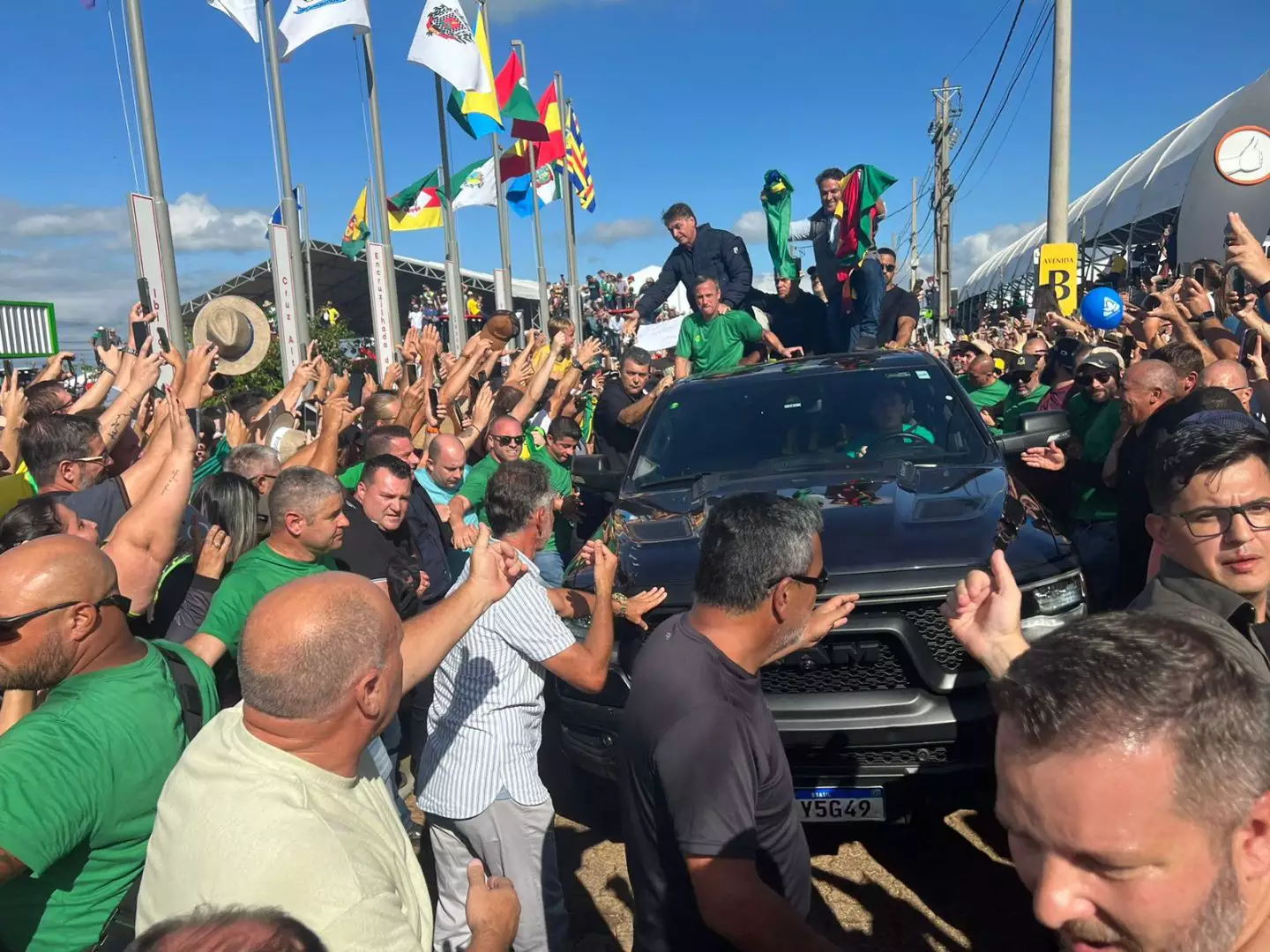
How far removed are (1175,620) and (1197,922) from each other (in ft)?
1.20

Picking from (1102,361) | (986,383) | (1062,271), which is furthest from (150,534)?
(1062,271)

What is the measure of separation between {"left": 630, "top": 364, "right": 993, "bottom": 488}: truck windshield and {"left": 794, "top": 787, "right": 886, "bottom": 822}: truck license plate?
66.5 inches

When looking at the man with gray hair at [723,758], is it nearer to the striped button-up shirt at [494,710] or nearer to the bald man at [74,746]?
the striped button-up shirt at [494,710]

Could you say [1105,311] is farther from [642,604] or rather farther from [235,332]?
[235,332]

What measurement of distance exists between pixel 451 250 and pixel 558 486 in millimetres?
10077

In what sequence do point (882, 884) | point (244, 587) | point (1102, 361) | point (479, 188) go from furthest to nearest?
1. point (479, 188)
2. point (1102, 361)
3. point (882, 884)
4. point (244, 587)

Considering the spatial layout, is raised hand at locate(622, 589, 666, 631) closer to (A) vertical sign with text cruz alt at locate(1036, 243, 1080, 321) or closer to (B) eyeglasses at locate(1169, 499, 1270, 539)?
(B) eyeglasses at locate(1169, 499, 1270, 539)

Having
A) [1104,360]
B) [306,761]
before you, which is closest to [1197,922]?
[306,761]

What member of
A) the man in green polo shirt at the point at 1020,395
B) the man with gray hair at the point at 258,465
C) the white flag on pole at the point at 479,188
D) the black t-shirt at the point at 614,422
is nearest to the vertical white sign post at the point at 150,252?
the man with gray hair at the point at 258,465

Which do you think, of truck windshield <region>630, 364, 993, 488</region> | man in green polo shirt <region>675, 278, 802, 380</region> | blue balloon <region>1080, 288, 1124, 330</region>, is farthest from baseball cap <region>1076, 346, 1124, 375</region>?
blue balloon <region>1080, 288, 1124, 330</region>

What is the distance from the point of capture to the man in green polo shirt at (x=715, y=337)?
7.59 metres

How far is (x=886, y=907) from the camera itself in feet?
10.9

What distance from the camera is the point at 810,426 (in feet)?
15.9

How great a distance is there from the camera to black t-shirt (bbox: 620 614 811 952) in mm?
1913
